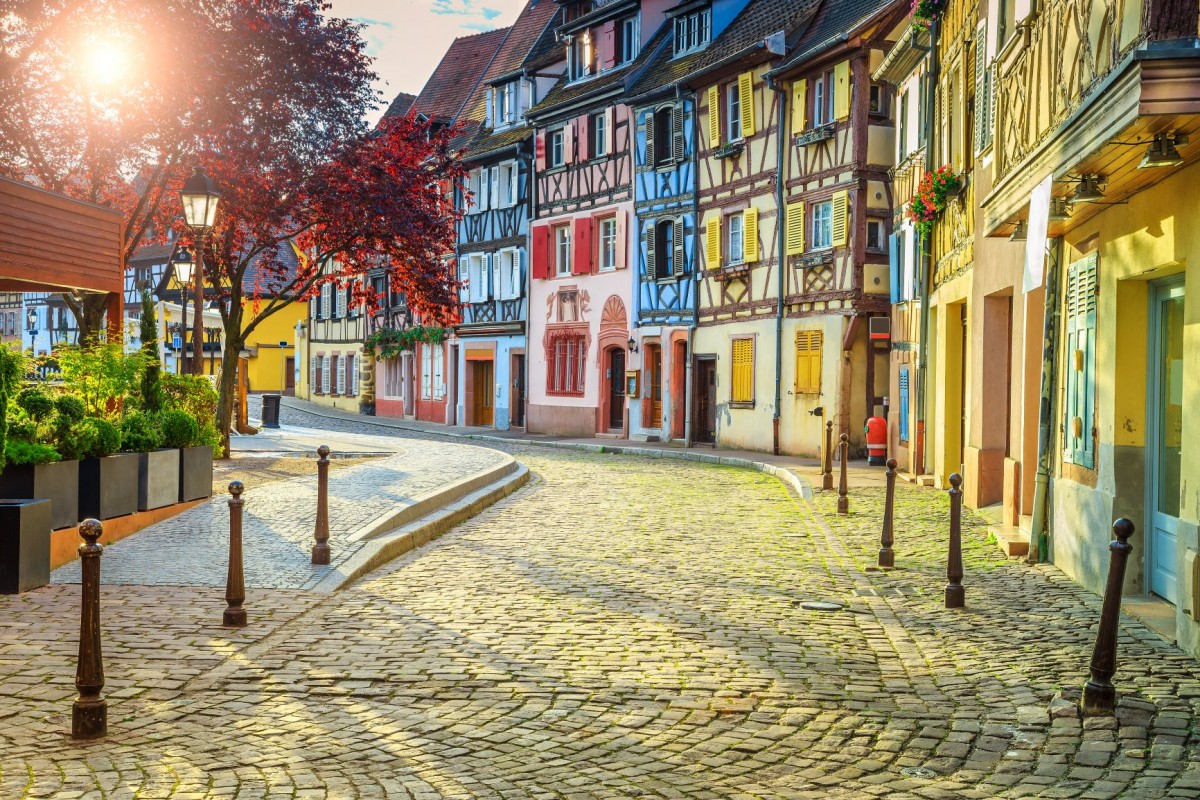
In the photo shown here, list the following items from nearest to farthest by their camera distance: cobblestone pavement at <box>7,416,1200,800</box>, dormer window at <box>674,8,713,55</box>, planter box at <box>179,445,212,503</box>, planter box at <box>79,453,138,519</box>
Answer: cobblestone pavement at <box>7,416,1200,800</box> → planter box at <box>79,453,138,519</box> → planter box at <box>179,445,212,503</box> → dormer window at <box>674,8,713,55</box>

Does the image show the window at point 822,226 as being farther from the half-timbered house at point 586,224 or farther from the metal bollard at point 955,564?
the metal bollard at point 955,564

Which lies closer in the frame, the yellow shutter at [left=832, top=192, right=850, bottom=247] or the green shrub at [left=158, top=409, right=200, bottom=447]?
the green shrub at [left=158, top=409, right=200, bottom=447]

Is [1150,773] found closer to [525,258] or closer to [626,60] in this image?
[626,60]

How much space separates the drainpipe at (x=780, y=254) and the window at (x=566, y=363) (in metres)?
9.40

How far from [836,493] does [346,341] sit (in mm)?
40365

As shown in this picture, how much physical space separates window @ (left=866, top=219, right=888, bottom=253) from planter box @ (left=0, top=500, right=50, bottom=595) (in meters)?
20.3

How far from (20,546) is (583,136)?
30003mm

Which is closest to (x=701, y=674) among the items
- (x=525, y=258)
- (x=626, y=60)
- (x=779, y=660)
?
(x=779, y=660)

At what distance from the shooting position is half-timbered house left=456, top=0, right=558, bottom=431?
138ft

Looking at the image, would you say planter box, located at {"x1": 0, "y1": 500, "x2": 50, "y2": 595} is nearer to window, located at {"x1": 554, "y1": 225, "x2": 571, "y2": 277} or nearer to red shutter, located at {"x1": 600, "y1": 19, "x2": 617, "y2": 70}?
window, located at {"x1": 554, "y1": 225, "x2": 571, "y2": 277}

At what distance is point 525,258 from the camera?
41719 millimetres

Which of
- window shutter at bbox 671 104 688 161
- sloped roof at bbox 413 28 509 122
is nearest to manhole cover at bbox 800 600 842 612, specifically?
window shutter at bbox 671 104 688 161

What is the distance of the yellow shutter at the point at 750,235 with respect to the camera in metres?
30.8

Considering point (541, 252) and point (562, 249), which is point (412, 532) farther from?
point (541, 252)
